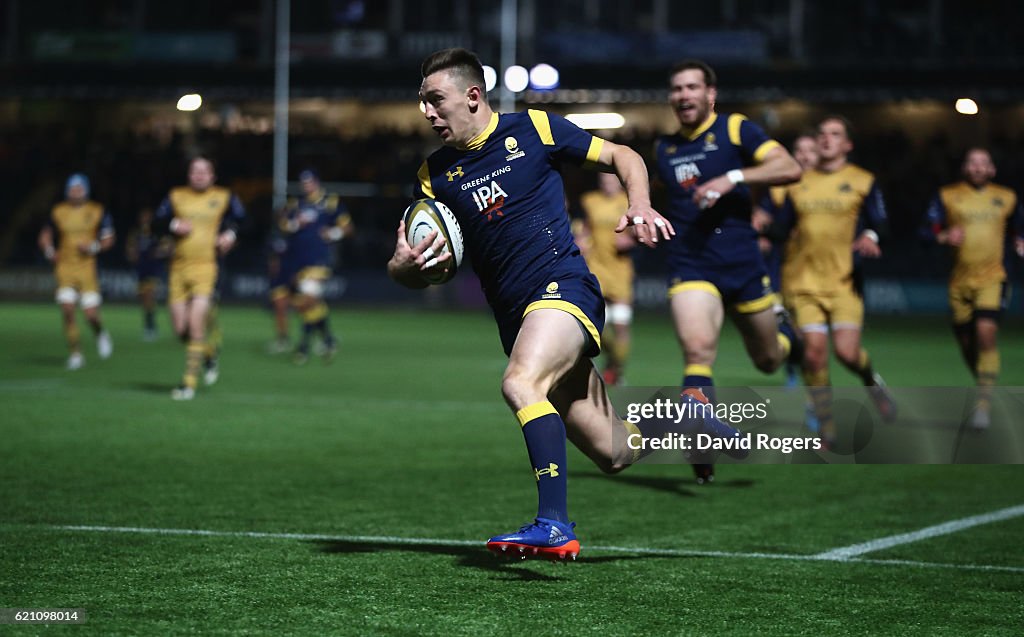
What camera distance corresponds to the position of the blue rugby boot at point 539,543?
5.58 m

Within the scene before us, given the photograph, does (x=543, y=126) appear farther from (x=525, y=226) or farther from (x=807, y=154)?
(x=807, y=154)

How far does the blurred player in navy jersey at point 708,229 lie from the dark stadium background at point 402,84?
22247 mm

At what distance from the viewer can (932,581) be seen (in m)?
6.20

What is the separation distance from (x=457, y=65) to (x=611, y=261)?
34.2 feet

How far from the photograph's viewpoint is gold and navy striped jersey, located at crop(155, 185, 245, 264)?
1462 cm

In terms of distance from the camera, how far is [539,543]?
18.4ft

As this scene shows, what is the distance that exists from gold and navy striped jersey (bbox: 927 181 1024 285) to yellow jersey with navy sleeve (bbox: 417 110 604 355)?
21.7 ft

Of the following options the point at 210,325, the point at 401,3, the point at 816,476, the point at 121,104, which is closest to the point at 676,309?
the point at 816,476

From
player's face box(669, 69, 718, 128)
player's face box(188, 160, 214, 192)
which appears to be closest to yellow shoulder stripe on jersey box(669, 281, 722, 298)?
player's face box(669, 69, 718, 128)

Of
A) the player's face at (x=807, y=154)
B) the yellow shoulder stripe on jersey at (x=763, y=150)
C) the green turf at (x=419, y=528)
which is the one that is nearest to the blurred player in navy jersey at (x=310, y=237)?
the green turf at (x=419, y=528)

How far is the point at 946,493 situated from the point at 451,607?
4687 mm

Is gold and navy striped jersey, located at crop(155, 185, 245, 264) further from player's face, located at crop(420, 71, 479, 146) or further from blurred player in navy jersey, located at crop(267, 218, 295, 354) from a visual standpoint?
player's face, located at crop(420, 71, 479, 146)

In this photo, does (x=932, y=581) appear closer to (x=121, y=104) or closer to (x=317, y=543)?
(x=317, y=543)

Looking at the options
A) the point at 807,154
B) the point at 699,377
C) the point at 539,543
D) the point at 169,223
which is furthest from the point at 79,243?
the point at 539,543
